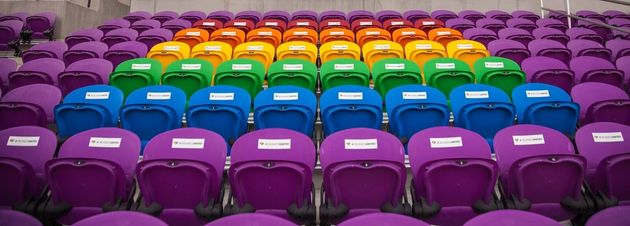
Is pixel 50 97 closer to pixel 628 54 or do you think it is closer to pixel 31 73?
pixel 31 73

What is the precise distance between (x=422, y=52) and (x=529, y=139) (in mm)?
2836

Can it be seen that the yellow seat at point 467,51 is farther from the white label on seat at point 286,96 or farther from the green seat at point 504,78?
the white label on seat at point 286,96

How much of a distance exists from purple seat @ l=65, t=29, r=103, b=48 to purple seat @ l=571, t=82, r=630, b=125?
21.3 ft

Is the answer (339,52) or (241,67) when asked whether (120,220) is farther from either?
(339,52)

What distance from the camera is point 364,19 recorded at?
8.50 m

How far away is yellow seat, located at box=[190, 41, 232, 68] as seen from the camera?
18.9ft

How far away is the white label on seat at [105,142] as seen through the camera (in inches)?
122

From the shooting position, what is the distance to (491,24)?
26.4ft

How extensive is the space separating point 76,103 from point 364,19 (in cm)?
581

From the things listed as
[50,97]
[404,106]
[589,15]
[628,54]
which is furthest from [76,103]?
[589,15]

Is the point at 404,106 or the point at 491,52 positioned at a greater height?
the point at 491,52

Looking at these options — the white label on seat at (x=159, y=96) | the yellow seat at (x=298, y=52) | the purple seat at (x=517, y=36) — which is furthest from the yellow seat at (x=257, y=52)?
the purple seat at (x=517, y=36)

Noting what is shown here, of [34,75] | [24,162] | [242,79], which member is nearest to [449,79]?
[242,79]

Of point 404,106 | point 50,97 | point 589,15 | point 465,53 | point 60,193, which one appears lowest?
point 60,193
